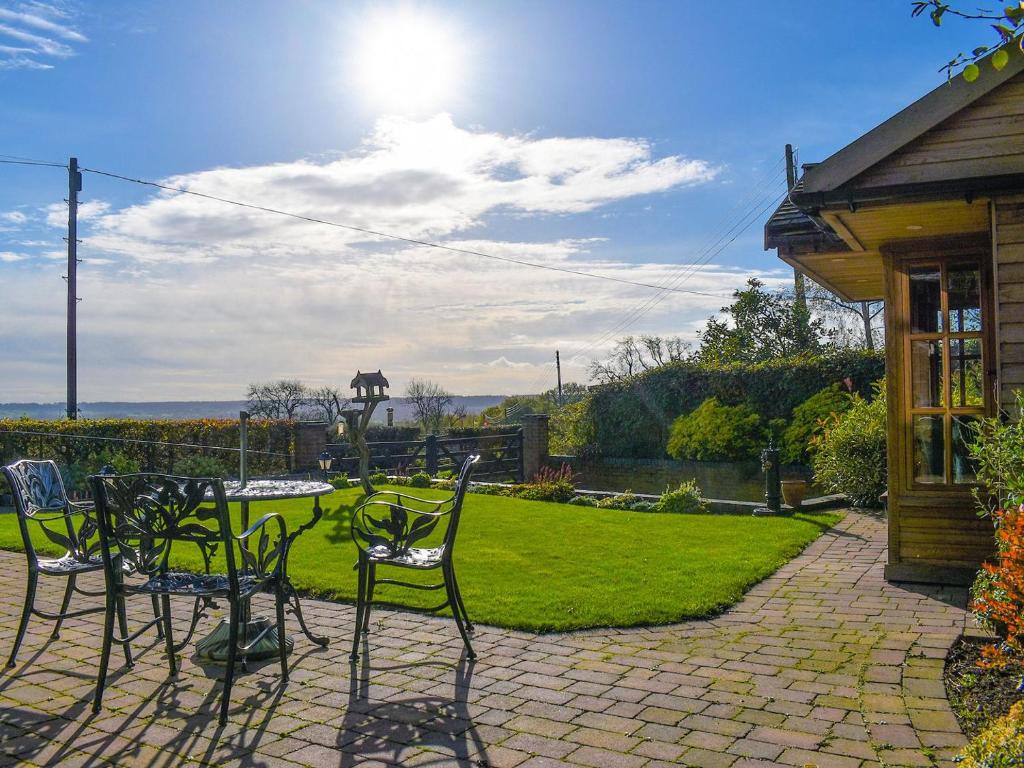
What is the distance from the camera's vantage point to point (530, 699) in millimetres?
3754

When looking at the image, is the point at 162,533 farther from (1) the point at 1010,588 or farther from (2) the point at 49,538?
(1) the point at 1010,588

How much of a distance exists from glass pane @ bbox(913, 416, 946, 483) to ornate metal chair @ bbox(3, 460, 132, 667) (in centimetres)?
535

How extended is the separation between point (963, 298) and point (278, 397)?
24663mm

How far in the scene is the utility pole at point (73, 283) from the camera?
776 inches

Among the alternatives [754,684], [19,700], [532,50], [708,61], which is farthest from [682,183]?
[19,700]

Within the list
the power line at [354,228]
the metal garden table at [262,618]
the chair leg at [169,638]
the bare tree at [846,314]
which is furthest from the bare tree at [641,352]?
the chair leg at [169,638]

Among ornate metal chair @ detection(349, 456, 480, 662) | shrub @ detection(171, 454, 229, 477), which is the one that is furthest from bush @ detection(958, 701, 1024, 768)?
shrub @ detection(171, 454, 229, 477)

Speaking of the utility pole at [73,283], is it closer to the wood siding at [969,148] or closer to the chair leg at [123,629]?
the chair leg at [123,629]

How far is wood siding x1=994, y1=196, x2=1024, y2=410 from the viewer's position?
508 centimetres

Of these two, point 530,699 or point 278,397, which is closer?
point 530,699

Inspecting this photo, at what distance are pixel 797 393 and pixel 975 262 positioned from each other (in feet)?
35.0

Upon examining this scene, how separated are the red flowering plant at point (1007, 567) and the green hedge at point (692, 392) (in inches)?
456

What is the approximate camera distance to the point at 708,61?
9.88 m

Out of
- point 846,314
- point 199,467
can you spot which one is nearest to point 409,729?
point 199,467
